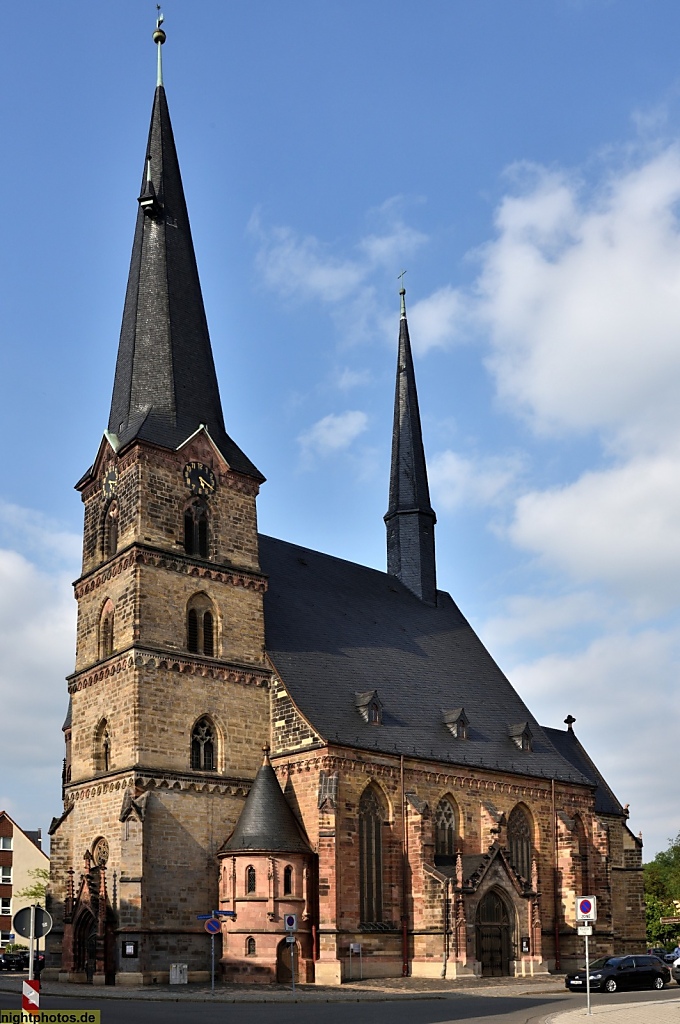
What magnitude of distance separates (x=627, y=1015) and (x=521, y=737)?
24135 millimetres

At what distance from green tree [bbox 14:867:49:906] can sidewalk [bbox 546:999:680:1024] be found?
51853 millimetres

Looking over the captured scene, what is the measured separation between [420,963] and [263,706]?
1003 centimetres

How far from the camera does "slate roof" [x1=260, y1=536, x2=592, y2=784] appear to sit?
136 ft

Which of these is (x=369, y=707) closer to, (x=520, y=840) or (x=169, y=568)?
(x=169, y=568)

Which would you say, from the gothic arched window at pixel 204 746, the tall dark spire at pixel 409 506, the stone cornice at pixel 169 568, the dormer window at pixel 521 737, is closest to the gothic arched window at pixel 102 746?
the gothic arched window at pixel 204 746

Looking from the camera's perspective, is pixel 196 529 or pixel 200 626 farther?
pixel 196 529

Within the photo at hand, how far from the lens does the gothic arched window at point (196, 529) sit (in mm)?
40781

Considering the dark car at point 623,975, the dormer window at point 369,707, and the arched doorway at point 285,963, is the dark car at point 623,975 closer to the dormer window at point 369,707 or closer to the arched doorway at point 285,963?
the arched doorway at point 285,963

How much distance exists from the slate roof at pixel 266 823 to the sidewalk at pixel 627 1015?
12.4 metres

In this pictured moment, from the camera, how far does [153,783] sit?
36.8 metres

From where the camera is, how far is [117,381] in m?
43.8

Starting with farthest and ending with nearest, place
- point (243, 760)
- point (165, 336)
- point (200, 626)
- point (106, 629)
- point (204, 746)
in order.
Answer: point (165, 336)
point (106, 629)
point (200, 626)
point (243, 760)
point (204, 746)

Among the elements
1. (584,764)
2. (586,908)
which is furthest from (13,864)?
(586,908)

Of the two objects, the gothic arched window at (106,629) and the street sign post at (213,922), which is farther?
the gothic arched window at (106,629)
